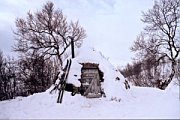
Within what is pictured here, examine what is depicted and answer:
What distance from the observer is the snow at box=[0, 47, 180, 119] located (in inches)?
407

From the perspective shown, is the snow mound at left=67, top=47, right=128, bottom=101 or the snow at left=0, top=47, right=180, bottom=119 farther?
the snow mound at left=67, top=47, right=128, bottom=101

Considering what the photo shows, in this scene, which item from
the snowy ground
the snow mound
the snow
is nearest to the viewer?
the snowy ground

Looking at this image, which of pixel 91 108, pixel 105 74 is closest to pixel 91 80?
pixel 105 74

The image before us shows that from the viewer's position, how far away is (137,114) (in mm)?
9930

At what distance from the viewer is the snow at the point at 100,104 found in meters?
10.3

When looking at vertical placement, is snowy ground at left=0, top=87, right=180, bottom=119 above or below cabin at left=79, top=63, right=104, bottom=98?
below

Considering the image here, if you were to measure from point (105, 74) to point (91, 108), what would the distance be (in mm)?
3637

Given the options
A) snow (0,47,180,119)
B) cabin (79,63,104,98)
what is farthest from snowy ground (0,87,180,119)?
cabin (79,63,104,98)

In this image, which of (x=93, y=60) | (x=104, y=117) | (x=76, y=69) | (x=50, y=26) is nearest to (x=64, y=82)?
(x=76, y=69)

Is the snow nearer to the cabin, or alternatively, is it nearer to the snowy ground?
the snowy ground

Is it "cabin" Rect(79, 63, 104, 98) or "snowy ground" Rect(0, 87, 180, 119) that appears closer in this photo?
"snowy ground" Rect(0, 87, 180, 119)

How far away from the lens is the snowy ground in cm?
1003

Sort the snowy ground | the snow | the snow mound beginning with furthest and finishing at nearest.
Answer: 1. the snow mound
2. the snow
3. the snowy ground

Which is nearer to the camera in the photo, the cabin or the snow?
the snow
